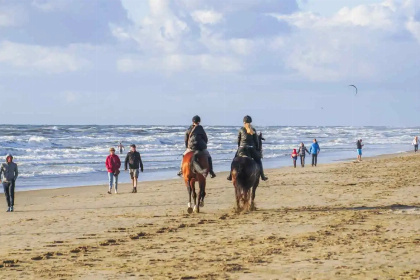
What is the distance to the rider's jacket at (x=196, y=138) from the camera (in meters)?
15.6

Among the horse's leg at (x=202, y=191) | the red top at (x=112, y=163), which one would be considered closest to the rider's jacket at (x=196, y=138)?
the horse's leg at (x=202, y=191)

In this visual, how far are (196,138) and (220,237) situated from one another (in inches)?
162

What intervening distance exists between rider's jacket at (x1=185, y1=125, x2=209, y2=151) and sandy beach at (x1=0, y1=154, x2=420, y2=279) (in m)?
1.49

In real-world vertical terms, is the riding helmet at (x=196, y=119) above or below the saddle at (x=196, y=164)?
above

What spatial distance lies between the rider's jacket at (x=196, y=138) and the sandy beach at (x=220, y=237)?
4.89 ft

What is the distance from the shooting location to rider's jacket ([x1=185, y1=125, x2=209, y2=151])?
15.6 meters

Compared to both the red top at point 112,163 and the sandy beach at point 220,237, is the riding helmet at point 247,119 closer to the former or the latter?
the sandy beach at point 220,237

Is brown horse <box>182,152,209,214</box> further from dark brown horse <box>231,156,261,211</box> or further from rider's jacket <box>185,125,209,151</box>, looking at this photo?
dark brown horse <box>231,156,261,211</box>

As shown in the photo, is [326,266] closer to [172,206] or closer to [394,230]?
[394,230]

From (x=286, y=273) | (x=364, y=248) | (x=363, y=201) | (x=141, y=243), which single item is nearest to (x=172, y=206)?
(x=363, y=201)

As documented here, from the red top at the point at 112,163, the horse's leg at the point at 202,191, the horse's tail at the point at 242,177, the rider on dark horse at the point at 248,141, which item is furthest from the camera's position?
the red top at the point at 112,163

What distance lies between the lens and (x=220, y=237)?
11.9 meters

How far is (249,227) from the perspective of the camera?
13.1m

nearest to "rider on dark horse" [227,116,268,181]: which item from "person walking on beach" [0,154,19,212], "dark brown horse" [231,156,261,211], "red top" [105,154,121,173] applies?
A: "dark brown horse" [231,156,261,211]
